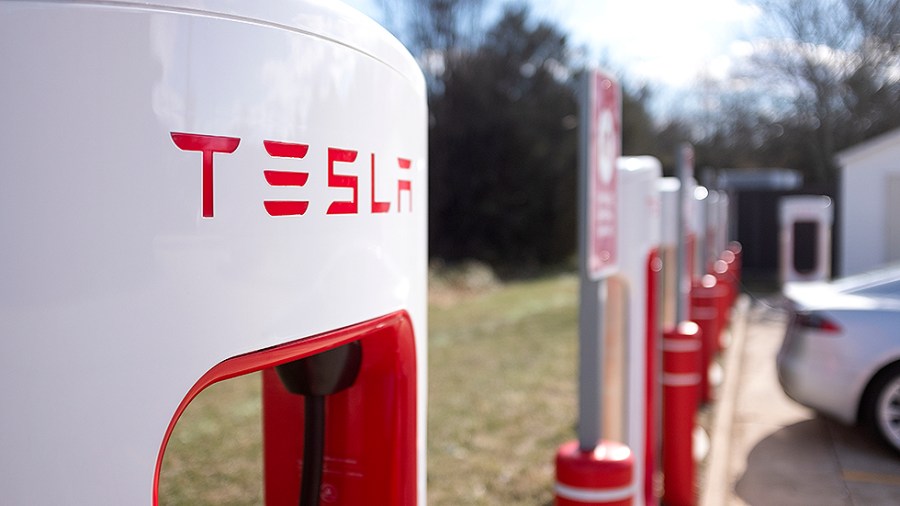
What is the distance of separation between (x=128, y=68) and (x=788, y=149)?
100ft

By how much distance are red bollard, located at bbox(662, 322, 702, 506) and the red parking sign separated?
148 centimetres

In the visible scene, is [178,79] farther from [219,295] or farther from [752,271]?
[752,271]

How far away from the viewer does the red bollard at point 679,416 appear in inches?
195

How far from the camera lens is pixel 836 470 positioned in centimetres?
586

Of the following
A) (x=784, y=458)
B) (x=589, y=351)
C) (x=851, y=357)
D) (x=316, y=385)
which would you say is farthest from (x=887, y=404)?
(x=316, y=385)

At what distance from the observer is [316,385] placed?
2.02 m

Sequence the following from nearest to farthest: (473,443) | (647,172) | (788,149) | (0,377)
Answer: (0,377) < (647,172) < (473,443) < (788,149)

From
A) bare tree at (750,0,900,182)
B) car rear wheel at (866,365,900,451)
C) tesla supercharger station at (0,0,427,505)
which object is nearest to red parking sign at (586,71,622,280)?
tesla supercharger station at (0,0,427,505)

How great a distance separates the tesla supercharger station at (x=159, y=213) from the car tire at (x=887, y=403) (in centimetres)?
533

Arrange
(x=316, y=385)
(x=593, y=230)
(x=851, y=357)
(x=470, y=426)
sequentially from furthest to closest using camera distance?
(x=470, y=426) < (x=851, y=357) < (x=593, y=230) < (x=316, y=385)

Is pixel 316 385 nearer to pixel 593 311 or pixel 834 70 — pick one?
pixel 593 311

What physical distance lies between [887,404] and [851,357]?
39 cm

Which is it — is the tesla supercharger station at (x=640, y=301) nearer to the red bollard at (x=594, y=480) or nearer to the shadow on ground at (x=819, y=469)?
the red bollard at (x=594, y=480)

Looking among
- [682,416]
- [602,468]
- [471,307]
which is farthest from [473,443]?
[471,307]
